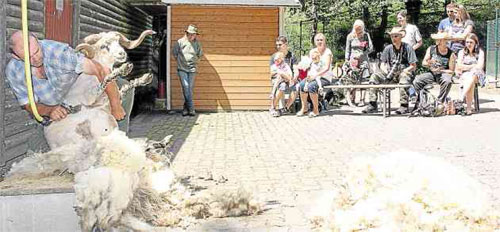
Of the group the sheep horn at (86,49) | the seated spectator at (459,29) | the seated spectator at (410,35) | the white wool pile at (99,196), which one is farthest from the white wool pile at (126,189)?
the seated spectator at (410,35)

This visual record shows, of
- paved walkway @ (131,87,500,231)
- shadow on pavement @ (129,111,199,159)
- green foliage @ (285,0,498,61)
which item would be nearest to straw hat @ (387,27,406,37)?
paved walkway @ (131,87,500,231)

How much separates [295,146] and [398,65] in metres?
4.69

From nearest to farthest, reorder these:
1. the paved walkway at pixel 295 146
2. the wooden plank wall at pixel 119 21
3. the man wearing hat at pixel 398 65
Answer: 1. the paved walkway at pixel 295 146
2. the wooden plank wall at pixel 119 21
3. the man wearing hat at pixel 398 65

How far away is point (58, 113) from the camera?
180 inches

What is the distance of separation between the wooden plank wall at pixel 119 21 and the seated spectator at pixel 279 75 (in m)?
3.05

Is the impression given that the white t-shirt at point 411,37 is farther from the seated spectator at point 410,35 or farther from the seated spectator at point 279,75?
the seated spectator at point 279,75

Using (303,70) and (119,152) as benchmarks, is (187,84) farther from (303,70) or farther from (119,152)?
(119,152)

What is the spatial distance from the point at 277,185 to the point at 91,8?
527cm

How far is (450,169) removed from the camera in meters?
4.71

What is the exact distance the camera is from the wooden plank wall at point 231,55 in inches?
567

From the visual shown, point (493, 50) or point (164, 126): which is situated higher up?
point (493, 50)

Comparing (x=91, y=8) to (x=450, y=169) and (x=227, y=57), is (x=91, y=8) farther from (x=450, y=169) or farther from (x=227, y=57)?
(x=450, y=169)

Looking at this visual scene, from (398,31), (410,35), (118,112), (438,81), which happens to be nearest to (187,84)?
(398,31)

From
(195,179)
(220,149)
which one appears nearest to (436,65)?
(220,149)
